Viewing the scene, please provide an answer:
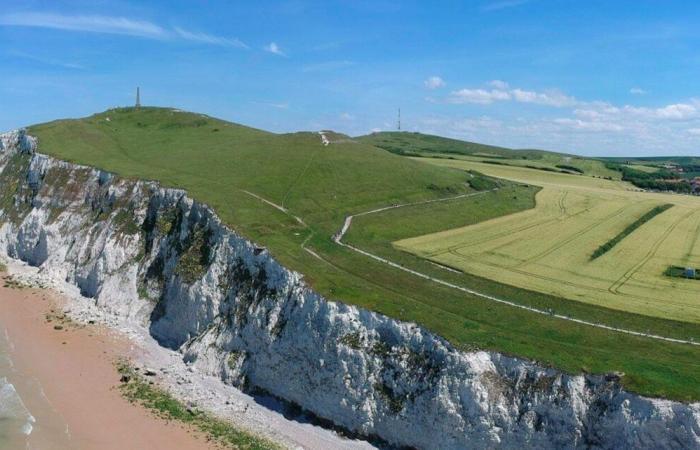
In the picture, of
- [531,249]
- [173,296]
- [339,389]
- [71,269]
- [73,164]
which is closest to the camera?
[339,389]

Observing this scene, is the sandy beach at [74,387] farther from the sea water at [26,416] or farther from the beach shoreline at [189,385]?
the beach shoreline at [189,385]

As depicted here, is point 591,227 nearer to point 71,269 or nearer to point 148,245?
point 148,245

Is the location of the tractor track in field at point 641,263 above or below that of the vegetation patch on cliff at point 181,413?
above

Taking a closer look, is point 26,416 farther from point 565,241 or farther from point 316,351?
point 565,241

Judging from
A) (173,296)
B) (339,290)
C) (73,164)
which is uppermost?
(73,164)

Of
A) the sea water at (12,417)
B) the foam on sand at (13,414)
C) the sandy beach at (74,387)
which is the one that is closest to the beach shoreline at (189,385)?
the sandy beach at (74,387)

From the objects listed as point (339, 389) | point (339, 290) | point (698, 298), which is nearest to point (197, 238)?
point (339, 290)
